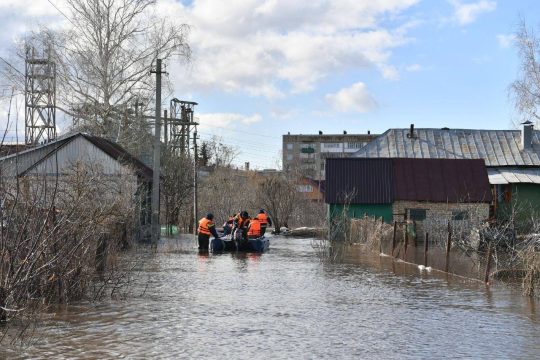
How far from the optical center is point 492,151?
49219 millimetres

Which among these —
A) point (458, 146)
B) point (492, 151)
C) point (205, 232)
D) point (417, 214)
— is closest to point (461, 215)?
point (417, 214)

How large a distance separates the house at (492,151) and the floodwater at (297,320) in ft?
84.2

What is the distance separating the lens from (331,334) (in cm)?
1201

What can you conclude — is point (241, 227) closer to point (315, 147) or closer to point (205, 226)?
point (205, 226)

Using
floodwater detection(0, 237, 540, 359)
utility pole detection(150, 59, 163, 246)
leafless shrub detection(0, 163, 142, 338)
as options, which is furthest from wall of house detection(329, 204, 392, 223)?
leafless shrub detection(0, 163, 142, 338)

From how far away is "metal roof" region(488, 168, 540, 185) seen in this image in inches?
1742

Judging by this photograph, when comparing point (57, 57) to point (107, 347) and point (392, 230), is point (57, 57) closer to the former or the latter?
point (392, 230)

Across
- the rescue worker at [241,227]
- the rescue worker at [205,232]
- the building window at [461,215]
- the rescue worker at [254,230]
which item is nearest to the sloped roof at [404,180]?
the building window at [461,215]

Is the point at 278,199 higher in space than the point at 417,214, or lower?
higher

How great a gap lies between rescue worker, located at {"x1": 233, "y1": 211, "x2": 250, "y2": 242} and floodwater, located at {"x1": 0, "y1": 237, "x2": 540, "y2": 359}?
29.8ft

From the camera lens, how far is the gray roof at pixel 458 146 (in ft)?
159

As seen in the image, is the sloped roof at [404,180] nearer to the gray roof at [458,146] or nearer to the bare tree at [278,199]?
the gray roof at [458,146]

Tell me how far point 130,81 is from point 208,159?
173 ft

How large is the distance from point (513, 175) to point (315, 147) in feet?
287
